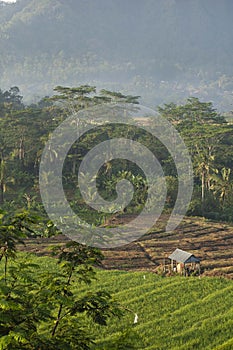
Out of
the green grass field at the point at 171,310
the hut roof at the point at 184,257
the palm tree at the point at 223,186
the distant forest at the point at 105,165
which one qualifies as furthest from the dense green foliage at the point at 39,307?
the palm tree at the point at 223,186

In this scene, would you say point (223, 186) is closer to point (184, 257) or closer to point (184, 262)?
point (184, 257)

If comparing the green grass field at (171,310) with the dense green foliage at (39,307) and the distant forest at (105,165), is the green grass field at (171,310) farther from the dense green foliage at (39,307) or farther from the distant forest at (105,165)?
the distant forest at (105,165)

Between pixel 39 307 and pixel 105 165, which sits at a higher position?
pixel 105 165

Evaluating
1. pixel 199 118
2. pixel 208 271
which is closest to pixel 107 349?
pixel 208 271

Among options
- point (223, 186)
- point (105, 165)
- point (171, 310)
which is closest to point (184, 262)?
point (171, 310)

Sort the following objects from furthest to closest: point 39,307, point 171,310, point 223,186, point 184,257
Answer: point 223,186
point 184,257
point 171,310
point 39,307

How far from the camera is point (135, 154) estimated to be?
34.6 meters

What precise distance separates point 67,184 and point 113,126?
8.58 meters

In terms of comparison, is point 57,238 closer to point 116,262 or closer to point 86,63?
point 116,262

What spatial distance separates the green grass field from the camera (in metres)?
9.84

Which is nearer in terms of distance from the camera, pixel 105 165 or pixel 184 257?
pixel 184 257

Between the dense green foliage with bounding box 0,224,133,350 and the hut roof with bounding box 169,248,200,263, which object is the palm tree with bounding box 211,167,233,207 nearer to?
the hut roof with bounding box 169,248,200,263

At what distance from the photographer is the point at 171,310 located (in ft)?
38.8

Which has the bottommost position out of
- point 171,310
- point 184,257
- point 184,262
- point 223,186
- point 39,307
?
point 171,310
